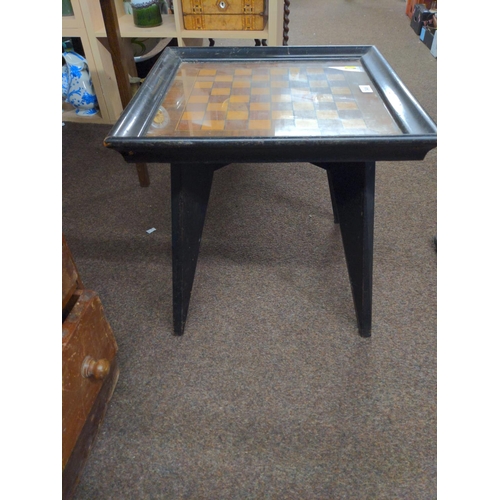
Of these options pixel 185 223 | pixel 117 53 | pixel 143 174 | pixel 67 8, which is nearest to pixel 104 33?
pixel 67 8

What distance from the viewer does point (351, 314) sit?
111cm

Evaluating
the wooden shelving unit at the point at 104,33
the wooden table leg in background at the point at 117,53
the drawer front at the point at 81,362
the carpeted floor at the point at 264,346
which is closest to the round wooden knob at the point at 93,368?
the drawer front at the point at 81,362

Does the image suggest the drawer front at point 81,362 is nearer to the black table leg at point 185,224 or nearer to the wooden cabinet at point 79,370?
the wooden cabinet at point 79,370

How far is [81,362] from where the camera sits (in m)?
0.77

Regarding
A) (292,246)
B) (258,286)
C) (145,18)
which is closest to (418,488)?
(258,286)

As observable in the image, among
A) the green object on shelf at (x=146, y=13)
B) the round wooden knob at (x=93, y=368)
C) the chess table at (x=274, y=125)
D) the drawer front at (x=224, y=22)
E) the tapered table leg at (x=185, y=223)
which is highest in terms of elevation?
the green object on shelf at (x=146, y=13)

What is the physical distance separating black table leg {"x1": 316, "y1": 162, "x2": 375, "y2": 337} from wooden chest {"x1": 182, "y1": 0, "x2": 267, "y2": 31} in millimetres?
874

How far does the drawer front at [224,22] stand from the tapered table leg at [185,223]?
83cm

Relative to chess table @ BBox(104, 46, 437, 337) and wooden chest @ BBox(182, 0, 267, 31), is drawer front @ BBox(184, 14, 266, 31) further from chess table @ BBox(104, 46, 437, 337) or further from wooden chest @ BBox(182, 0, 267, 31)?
chess table @ BBox(104, 46, 437, 337)

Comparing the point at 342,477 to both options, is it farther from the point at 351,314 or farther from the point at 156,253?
the point at 156,253

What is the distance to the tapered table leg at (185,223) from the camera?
92 centimetres

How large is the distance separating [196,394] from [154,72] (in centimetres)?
75

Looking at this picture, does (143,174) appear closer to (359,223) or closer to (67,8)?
(67,8)

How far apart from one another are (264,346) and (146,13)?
1.47 meters
